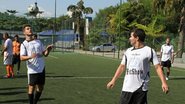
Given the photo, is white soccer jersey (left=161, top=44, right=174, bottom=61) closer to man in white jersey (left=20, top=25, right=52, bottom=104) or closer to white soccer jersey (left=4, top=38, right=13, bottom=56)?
white soccer jersey (left=4, top=38, right=13, bottom=56)

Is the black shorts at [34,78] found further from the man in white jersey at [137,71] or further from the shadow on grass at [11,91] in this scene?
the shadow on grass at [11,91]

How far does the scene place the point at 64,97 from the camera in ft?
43.6

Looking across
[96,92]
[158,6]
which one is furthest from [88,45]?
[96,92]

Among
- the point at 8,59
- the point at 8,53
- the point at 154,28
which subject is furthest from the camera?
the point at 154,28

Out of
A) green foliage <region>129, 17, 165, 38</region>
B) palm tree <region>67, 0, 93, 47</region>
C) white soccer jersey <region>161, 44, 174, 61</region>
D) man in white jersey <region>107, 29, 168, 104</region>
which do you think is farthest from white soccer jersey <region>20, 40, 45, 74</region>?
palm tree <region>67, 0, 93, 47</region>

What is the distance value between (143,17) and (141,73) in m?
70.4

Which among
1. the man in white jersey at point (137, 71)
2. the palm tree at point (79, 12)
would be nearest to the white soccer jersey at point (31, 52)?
the man in white jersey at point (137, 71)

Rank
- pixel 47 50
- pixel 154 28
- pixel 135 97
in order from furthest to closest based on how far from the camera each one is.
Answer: pixel 154 28, pixel 47 50, pixel 135 97

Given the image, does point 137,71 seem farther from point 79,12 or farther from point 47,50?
point 79,12

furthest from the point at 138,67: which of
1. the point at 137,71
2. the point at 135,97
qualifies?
the point at 135,97

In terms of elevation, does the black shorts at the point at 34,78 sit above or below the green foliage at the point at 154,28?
below

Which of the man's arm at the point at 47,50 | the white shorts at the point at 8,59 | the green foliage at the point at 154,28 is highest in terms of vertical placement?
the green foliage at the point at 154,28

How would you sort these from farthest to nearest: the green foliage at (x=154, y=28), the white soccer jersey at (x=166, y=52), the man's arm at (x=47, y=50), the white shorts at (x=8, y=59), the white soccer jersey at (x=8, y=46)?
the green foliage at (x=154, y=28), the white soccer jersey at (x=166, y=52), the white shorts at (x=8, y=59), the white soccer jersey at (x=8, y=46), the man's arm at (x=47, y=50)

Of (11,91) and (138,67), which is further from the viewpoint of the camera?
(11,91)
